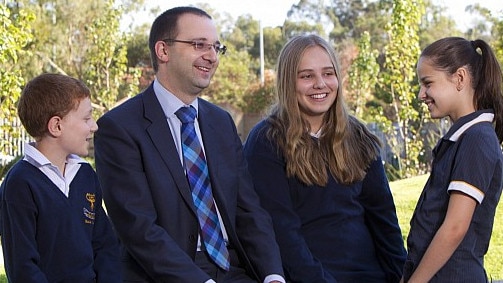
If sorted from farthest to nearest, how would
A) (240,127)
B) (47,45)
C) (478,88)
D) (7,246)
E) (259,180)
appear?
1. (47,45)
2. (240,127)
3. (259,180)
4. (478,88)
5. (7,246)

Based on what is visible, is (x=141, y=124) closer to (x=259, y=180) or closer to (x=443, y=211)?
(x=259, y=180)

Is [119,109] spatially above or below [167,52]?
below

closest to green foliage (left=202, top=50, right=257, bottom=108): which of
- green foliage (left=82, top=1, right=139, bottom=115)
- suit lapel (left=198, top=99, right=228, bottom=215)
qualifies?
green foliage (left=82, top=1, right=139, bottom=115)

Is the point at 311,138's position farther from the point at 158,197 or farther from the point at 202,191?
the point at 158,197

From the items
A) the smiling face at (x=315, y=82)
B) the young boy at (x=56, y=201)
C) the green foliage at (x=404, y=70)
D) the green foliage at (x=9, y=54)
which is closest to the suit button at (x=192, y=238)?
the young boy at (x=56, y=201)

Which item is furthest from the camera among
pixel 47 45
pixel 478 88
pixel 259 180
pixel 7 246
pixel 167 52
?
pixel 47 45

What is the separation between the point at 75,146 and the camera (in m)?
3.14

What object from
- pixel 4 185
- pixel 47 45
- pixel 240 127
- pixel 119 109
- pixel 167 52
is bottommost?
pixel 240 127

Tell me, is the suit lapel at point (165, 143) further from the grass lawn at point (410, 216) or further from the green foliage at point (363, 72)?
the green foliage at point (363, 72)

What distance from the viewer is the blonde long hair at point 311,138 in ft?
12.0

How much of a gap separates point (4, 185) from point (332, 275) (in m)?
1.50

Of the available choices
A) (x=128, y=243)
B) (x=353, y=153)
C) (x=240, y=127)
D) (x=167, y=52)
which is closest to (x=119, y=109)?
(x=167, y=52)

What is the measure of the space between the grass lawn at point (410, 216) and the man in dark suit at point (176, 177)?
2.08 metres

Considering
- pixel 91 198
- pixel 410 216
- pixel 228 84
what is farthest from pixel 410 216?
pixel 228 84
